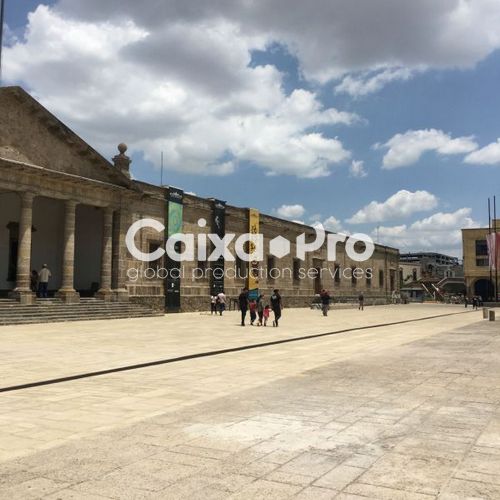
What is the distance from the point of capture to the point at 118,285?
26375mm

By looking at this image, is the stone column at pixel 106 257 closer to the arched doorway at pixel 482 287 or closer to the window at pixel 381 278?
the window at pixel 381 278

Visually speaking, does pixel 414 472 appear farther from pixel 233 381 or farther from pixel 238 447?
pixel 233 381

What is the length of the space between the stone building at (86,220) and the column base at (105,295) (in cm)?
5

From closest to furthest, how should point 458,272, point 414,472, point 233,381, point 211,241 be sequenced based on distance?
point 414,472 → point 233,381 → point 211,241 → point 458,272

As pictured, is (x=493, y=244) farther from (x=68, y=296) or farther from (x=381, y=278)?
(x=68, y=296)

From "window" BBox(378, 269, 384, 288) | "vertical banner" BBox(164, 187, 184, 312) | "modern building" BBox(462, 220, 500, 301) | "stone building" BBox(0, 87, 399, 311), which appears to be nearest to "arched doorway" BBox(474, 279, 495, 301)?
"modern building" BBox(462, 220, 500, 301)

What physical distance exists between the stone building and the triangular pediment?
0.04m

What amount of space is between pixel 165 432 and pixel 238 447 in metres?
0.90

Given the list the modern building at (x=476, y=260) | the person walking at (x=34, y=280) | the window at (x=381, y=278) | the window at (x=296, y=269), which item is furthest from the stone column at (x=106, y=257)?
the modern building at (x=476, y=260)

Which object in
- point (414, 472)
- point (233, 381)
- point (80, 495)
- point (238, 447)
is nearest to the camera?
point (80, 495)

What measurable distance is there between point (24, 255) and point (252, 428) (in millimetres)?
19105

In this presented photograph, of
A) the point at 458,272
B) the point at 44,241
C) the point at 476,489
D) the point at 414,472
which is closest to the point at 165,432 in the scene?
the point at 414,472

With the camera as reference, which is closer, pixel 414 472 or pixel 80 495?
pixel 80 495

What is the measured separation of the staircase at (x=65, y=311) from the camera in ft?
65.3
